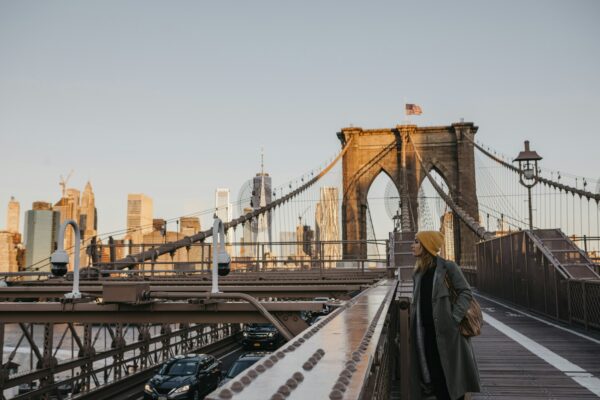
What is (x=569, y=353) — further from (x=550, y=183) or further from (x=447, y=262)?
(x=550, y=183)

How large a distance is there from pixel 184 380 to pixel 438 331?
56.1 feet

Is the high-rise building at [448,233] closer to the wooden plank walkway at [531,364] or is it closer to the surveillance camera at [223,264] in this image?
the wooden plank walkway at [531,364]

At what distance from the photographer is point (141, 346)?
84.3ft

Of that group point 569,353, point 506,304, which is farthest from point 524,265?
point 569,353

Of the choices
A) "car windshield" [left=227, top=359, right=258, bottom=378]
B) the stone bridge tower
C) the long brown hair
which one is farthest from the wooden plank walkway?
the stone bridge tower

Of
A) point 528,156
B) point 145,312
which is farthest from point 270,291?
point 528,156

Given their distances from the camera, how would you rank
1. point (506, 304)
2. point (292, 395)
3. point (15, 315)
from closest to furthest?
point (292, 395)
point (15, 315)
point (506, 304)

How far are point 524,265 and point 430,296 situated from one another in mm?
14040

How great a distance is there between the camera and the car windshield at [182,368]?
20.2m

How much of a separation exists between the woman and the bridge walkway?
1637 millimetres

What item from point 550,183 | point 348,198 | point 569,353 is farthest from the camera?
point 348,198

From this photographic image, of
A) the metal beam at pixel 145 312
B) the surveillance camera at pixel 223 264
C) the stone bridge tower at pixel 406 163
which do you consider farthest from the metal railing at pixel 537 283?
the stone bridge tower at pixel 406 163

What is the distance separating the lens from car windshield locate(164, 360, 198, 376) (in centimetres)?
2025

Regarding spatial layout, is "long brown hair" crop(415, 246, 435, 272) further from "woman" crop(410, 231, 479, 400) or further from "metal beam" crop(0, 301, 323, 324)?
"metal beam" crop(0, 301, 323, 324)
